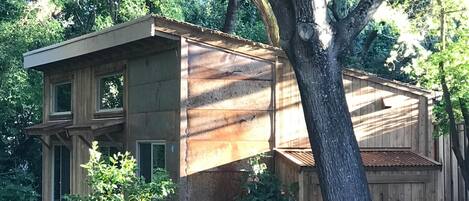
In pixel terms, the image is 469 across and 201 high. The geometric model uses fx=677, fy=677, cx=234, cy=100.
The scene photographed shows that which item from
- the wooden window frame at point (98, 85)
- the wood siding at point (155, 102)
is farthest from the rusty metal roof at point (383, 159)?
the wooden window frame at point (98, 85)

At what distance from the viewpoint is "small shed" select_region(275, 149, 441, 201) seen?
33.1 ft

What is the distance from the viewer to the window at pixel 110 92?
12.7m

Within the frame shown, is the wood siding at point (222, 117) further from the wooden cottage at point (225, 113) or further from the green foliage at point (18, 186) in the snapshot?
the green foliage at point (18, 186)

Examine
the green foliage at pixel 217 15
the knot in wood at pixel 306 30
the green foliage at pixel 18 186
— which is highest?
the green foliage at pixel 217 15

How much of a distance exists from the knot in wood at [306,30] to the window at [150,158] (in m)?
4.49

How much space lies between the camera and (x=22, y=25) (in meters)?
16.8

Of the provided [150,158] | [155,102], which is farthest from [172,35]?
[150,158]

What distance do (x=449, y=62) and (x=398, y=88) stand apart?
5.19 ft

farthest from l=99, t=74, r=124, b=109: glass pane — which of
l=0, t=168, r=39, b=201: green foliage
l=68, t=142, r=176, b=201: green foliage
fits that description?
l=0, t=168, r=39, b=201: green foliage

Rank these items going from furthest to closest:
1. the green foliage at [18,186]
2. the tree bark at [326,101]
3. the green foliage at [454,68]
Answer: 1. the green foliage at [18,186]
2. the green foliage at [454,68]
3. the tree bark at [326,101]

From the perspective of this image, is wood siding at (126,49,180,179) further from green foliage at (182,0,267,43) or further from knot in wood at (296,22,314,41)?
green foliage at (182,0,267,43)

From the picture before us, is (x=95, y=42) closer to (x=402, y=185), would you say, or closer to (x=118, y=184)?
(x=118, y=184)

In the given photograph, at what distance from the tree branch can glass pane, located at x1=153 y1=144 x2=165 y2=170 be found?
15.1 ft

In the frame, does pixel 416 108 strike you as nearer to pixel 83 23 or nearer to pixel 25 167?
pixel 83 23
